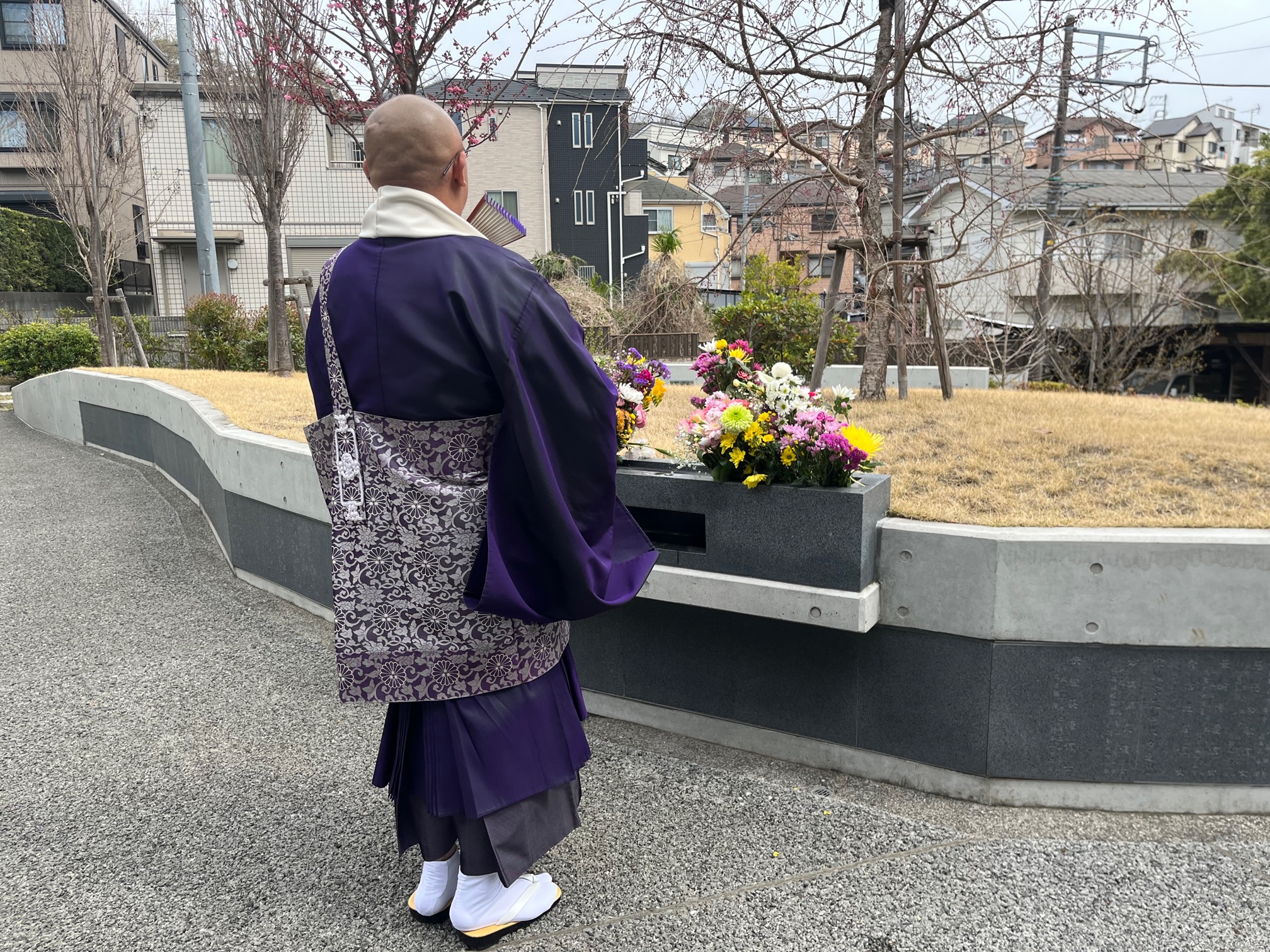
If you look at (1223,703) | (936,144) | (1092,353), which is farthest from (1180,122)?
(1223,703)

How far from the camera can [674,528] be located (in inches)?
122

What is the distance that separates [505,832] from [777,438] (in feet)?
4.55

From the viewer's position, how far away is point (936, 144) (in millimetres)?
5754

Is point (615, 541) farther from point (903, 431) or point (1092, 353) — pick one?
point (1092, 353)

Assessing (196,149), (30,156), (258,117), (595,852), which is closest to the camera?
(595,852)

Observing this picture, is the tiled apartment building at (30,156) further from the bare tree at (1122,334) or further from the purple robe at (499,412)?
the purple robe at (499,412)

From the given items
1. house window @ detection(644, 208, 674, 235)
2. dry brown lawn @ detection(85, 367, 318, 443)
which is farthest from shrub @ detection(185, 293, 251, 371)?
house window @ detection(644, 208, 674, 235)

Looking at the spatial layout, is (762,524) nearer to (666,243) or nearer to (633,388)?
(633,388)

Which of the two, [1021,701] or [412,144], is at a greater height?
[412,144]

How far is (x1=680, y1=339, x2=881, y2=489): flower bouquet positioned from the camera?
270 cm

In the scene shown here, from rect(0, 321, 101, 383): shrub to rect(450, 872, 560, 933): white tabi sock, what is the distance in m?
15.0

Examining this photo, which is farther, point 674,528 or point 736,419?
point 674,528

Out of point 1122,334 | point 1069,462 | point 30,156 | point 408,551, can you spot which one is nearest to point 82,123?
point 30,156

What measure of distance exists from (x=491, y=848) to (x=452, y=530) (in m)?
0.76
